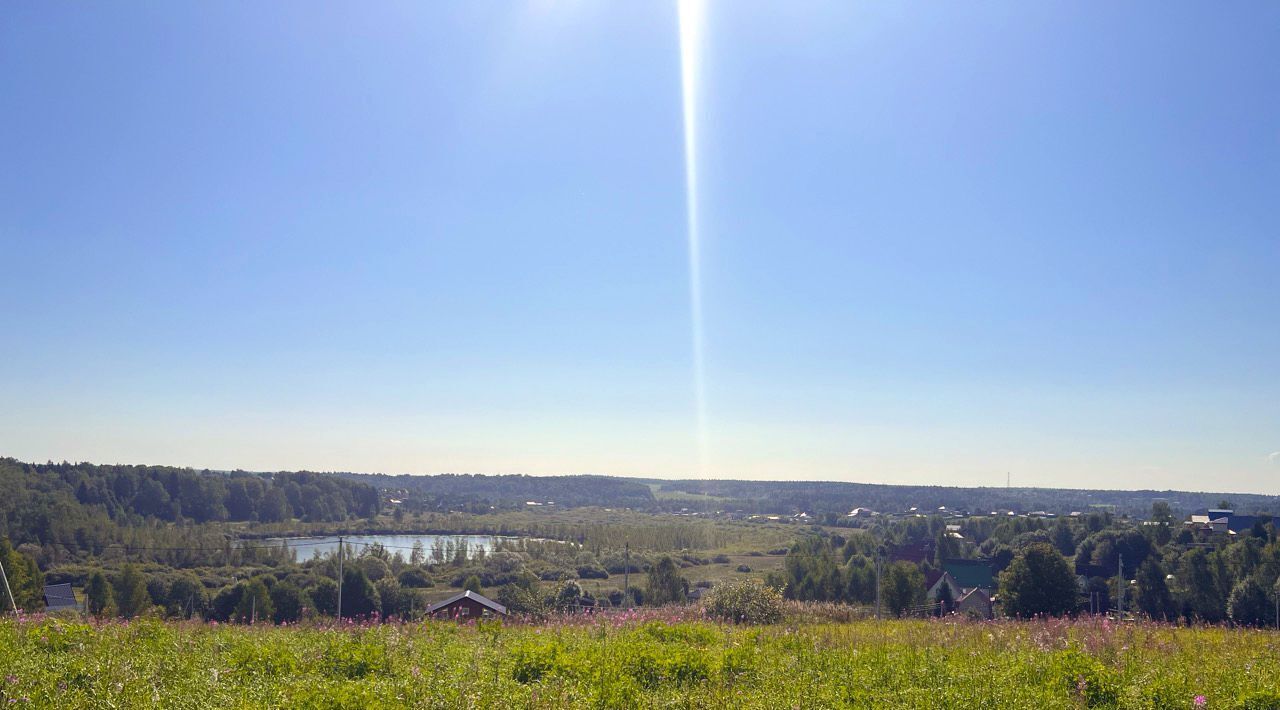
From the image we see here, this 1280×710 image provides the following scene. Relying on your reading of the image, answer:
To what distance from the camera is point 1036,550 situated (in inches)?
1017

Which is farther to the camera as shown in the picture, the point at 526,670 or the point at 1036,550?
the point at 1036,550

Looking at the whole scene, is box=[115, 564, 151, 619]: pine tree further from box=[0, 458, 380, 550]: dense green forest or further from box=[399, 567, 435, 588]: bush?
box=[0, 458, 380, 550]: dense green forest

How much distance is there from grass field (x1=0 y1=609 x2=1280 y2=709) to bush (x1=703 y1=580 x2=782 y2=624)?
340 centimetres

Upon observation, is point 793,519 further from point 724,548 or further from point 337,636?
point 337,636

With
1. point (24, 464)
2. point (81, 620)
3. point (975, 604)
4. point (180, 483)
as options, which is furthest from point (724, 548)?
point (81, 620)

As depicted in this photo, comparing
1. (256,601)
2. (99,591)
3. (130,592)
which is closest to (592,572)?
(130,592)

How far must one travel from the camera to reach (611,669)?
7117 millimetres

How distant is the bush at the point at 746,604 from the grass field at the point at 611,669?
3.40m

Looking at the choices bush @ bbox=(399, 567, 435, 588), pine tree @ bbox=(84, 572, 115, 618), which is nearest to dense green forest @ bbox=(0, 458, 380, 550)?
pine tree @ bbox=(84, 572, 115, 618)

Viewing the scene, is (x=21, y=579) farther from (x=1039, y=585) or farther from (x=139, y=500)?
(x=139, y=500)

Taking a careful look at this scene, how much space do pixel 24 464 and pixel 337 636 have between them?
9911cm

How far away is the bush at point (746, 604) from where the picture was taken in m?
13.5

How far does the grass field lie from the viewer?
6.11 meters

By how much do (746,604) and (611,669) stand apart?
727cm
